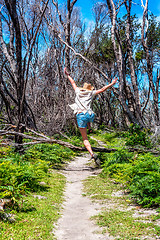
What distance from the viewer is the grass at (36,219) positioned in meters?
2.94

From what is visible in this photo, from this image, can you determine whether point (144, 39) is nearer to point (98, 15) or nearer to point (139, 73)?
point (98, 15)

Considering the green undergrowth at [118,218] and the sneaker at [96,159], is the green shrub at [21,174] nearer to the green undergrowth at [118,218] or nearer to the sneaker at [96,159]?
the green undergrowth at [118,218]

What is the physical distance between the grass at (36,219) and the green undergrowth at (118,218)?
0.73 metres

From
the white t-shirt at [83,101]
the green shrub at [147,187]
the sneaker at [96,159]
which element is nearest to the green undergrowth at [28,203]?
the sneaker at [96,159]

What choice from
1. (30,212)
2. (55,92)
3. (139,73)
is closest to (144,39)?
(55,92)

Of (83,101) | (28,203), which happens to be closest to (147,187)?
(28,203)

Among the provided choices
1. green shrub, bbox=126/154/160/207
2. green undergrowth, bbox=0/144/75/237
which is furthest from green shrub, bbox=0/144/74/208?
green shrub, bbox=126/154/160/207

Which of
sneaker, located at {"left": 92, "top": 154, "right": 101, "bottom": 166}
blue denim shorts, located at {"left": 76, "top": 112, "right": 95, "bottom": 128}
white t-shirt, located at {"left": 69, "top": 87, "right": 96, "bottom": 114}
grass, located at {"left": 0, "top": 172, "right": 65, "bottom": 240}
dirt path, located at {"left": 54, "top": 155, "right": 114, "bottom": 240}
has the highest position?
white t-shirt, located at {"left": 69, "top": 87, "right": 96, "bottom": 114}

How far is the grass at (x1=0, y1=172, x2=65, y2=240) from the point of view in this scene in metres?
2.94

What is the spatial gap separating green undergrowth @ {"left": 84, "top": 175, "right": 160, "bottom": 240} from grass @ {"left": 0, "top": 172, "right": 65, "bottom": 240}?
0.73 m

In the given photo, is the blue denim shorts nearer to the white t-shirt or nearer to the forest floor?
the white t-shirt

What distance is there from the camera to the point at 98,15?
1914cm

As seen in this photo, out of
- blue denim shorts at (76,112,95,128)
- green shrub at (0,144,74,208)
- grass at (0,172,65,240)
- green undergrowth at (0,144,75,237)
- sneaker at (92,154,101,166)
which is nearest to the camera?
grass at (0,172,65,240)

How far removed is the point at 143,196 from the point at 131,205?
0.33 meters
